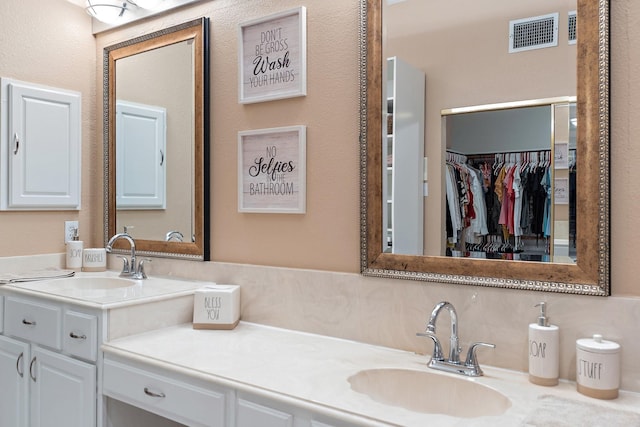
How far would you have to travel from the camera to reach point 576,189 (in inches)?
57.4

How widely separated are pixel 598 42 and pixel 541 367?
3.01ft

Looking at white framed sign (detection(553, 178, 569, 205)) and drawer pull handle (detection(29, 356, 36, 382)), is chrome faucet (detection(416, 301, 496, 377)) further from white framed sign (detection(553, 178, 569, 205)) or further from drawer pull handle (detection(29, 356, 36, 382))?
drawer pull handle (detection(29, 356, 36, 382))

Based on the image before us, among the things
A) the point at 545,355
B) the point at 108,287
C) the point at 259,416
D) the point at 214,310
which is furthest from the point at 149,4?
the point at 545,355

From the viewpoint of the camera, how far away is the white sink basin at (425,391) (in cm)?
144

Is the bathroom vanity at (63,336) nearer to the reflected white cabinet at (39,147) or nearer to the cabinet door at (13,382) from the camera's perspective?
the cabinet door at (13,382)

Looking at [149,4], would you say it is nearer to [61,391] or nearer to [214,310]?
[214,310]

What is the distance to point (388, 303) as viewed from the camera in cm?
179

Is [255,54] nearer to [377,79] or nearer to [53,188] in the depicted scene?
[377,79]

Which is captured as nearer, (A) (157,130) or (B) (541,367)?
(B) (541,367)

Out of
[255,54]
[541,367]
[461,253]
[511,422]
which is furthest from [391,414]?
[255,54]

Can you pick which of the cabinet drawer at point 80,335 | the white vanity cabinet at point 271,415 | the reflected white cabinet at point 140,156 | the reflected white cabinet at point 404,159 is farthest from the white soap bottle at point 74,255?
the reflected white cabinet at point 404,159

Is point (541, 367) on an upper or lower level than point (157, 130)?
lower

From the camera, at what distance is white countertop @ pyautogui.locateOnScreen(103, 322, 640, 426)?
123cm

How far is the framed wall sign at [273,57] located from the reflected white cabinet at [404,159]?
0.41m
